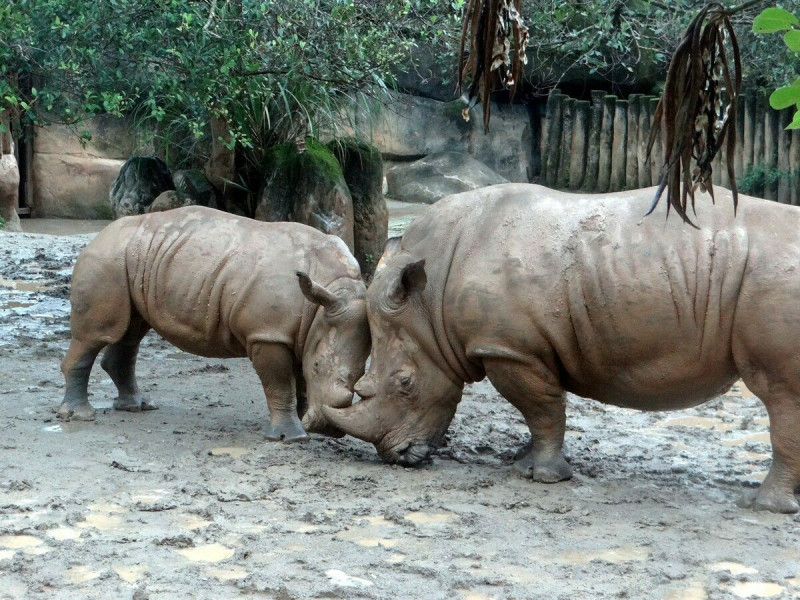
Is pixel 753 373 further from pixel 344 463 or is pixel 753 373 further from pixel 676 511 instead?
pixel 344 463

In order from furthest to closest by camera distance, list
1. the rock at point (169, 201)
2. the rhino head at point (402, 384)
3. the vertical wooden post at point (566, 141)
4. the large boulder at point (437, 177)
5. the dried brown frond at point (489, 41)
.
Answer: the large boulder at point (437, 177) → the vertical wooden post at point (566, 141) → the rock at point (169, 201) → the rhino head at point (402, 384) → the dried brown frond at point (489, 41)

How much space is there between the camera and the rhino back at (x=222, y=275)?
567 centimetres

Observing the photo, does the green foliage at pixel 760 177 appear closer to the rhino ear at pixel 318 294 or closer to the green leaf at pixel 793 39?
the rhino ear at pixel 318 294

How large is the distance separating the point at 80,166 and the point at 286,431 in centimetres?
1251

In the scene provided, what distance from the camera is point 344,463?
17.7 ft

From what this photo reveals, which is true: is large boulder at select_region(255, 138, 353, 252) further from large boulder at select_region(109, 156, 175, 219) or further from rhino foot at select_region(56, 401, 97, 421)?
rhino foot at select_region(56, 401, 97, 421)

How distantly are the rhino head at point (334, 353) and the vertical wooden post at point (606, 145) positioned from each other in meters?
12.1

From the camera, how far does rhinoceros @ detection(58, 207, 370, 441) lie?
5.53 m

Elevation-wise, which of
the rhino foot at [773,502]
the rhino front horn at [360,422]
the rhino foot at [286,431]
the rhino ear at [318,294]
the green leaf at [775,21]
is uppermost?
the green leaf at [775,21]

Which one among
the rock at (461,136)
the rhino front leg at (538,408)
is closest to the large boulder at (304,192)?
the rhino front leg at (538,408)

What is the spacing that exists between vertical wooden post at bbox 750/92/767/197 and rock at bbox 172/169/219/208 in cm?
873

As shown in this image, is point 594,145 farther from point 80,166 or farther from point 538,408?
point 538,408

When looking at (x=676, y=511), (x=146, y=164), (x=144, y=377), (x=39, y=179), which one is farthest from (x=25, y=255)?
(x=676, y=511)

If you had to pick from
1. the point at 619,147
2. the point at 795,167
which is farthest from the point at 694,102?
the point at 619,147
